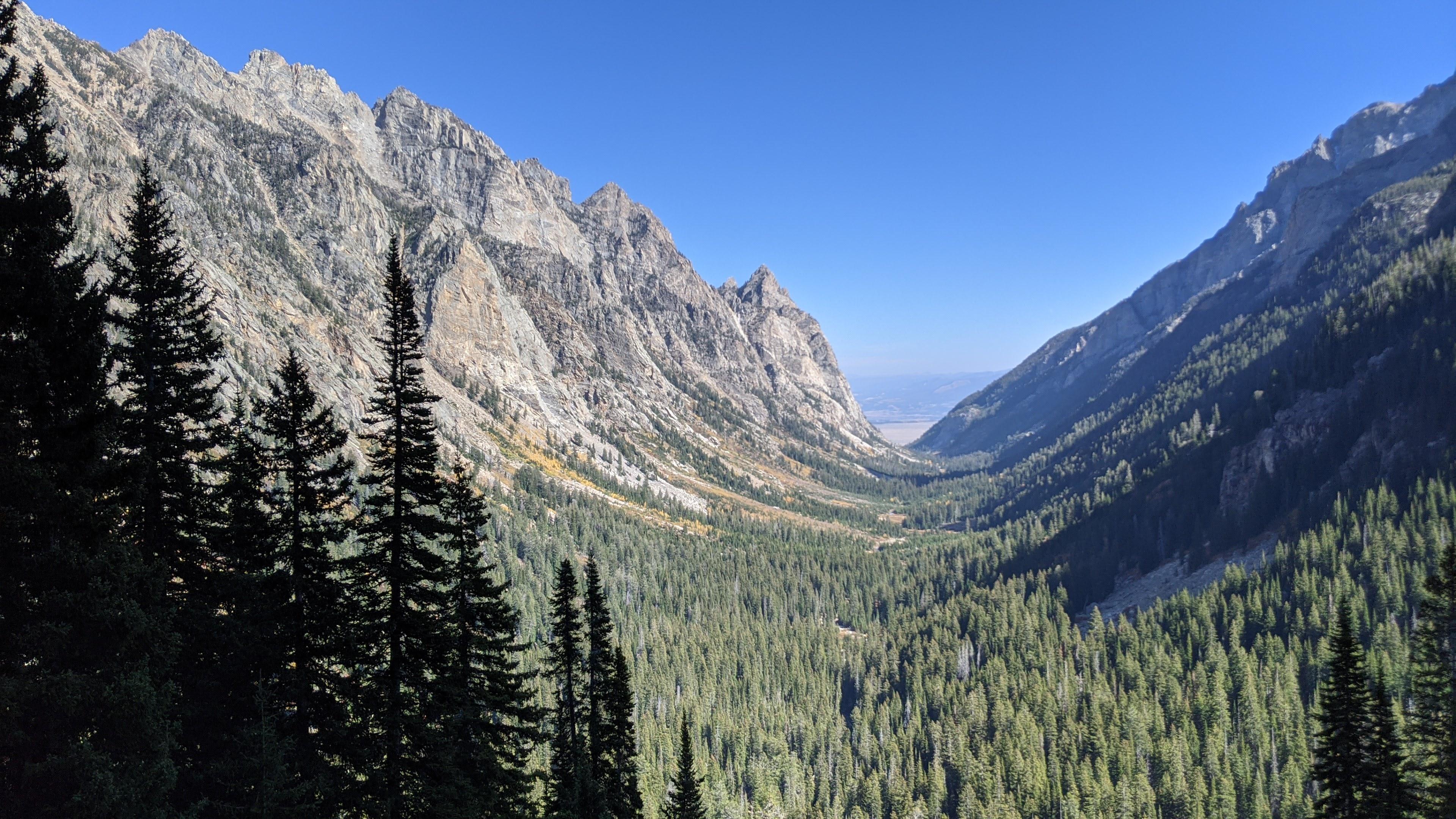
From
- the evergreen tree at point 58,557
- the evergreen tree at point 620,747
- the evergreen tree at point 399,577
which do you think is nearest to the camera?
the evergreen tree at point 58,557

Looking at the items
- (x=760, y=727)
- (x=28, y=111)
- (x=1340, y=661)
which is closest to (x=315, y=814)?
(x=28, y=111)

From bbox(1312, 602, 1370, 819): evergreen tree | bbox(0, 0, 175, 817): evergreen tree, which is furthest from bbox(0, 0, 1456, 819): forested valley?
bbox(1312, 602, 1370, 819): evergreen tree

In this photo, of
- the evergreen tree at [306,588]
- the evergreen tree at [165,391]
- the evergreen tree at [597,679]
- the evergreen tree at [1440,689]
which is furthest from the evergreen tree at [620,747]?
the evergreen tree at [1440,689]

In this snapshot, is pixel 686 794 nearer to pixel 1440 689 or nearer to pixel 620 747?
pixel 620 747

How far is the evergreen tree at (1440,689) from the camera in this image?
3092 centimetres

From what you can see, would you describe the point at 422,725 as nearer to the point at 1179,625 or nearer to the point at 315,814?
the point at 315,814

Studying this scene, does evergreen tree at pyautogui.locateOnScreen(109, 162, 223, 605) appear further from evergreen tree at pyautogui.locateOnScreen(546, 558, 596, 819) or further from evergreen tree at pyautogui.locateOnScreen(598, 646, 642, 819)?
evergreen tree at pyautogui.locateOnScreen(598, 646, 642, 819)

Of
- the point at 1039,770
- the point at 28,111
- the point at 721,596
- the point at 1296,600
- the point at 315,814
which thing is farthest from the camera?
the point at 721,596

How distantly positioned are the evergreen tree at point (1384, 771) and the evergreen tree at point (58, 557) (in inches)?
1816

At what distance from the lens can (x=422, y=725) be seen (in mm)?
20828

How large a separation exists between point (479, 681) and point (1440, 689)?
45066 mm

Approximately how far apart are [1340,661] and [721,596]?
518 feet

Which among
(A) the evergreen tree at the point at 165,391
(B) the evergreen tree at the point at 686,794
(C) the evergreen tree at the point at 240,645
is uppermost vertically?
(A) the evergreen tree at the point at 165,391

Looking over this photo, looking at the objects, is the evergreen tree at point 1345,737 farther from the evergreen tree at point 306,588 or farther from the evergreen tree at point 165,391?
the evergreen tree at point 165,391
